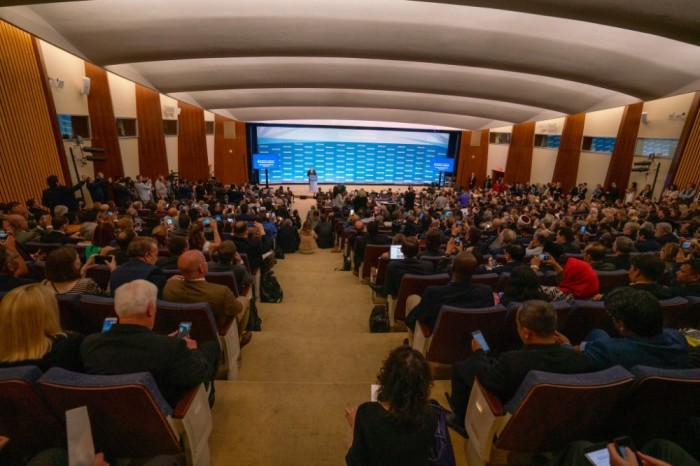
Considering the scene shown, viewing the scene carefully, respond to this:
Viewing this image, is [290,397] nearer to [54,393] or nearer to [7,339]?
[54,393]

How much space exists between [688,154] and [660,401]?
45.0ft

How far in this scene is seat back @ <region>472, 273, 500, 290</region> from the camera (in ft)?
12.0

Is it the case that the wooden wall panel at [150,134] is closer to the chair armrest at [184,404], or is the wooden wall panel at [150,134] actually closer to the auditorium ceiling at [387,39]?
the auditorium ceiling at [387,39]

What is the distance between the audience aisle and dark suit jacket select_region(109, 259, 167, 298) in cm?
104

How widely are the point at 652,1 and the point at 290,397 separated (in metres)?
7.78

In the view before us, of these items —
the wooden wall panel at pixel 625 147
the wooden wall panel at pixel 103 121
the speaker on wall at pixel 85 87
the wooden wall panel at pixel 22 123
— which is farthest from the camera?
the wooden wall panel at pixel 625 147

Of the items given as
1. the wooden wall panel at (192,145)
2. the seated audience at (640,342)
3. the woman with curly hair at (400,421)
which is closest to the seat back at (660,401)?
the seated audience at (640,342)

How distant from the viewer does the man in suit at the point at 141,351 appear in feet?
5.90

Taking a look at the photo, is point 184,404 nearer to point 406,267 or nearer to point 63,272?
point 63,272

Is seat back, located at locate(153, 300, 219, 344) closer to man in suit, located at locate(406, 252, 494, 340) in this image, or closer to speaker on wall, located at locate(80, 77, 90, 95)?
man in suit, located at locate(406, 252, 494, 340)

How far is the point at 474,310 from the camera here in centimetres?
266

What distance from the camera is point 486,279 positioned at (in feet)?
12.2

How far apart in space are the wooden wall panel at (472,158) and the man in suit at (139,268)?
2331 cm

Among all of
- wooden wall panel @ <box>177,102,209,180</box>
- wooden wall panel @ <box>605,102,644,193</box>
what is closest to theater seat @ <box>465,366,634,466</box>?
wooden wall panel @ <box>605,102,644,193</box>
